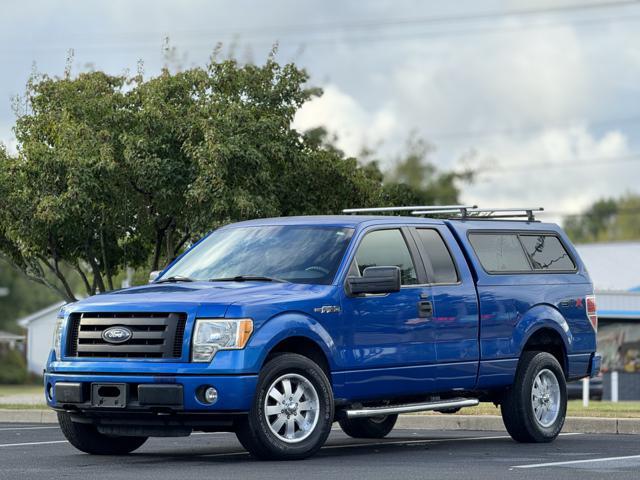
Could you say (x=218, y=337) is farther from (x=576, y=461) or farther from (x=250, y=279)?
(x=576, y=461)

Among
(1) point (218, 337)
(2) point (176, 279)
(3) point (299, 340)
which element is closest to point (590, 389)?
(2) point (176, 279)

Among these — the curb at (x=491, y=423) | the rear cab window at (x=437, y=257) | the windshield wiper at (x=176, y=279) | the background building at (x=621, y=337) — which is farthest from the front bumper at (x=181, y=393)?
the background building at (x=621, y=337)

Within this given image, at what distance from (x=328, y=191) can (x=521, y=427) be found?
13406 millimetres

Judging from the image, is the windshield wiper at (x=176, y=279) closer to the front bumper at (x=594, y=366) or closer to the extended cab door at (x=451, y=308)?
the extended cab door at (x=451, y=308)

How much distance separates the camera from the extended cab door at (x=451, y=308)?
42.6 ft

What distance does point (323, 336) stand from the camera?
38.8ft

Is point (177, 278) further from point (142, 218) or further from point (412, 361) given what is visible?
point (142, 218)

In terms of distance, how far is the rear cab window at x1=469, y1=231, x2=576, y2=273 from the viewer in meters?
14.0

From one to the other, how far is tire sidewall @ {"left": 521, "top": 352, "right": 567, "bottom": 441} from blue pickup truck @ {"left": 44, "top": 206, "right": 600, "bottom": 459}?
0.02 meters

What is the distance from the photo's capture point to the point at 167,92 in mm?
25812

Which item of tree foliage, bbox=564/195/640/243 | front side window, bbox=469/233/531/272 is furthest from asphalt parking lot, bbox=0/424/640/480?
tree foliage, bbox=564/195/640/243

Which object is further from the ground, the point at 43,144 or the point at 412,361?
the point at 43,144

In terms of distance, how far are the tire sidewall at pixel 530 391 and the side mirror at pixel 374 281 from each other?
8.16 feet

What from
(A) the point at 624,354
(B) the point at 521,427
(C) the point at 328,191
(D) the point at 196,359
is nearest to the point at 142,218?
(C) the point at 328,191
